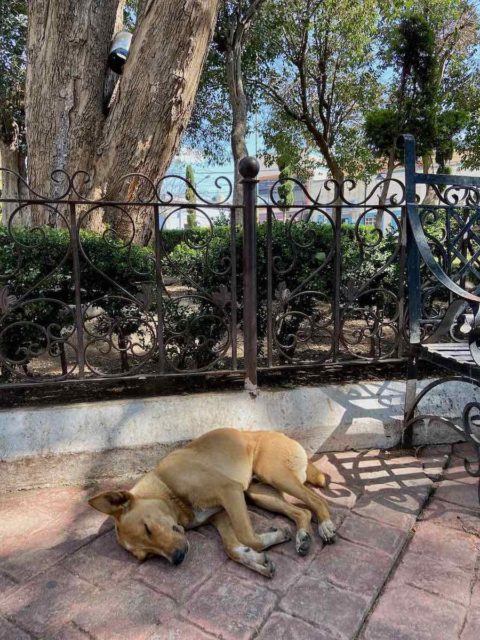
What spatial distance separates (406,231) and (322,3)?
12999mm

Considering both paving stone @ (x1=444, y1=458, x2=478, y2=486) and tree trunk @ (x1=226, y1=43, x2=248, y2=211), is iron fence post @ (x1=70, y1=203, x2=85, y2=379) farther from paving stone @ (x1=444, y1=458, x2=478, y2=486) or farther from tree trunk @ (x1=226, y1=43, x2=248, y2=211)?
tree trunk @ (x1=226, y1=43, x2=248, y2=211)

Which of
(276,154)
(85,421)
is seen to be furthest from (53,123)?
(276,154)

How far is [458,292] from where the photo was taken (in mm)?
2264

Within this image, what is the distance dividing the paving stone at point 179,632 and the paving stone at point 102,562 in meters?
0.33

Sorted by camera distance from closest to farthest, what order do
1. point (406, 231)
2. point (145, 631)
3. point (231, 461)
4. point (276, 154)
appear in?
point (145, 631)
point (231, 461)
point (406, 231)
point (276, 154)

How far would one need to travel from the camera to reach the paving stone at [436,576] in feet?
5.64

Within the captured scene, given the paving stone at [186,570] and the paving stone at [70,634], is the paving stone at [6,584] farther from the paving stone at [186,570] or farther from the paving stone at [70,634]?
Result: the paving stone at [186,570]

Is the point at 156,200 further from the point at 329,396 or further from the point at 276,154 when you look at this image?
the point at 276,154

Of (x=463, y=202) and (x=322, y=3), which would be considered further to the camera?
(x=322, y=3)

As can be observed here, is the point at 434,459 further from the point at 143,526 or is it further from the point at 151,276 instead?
the point at 151,276

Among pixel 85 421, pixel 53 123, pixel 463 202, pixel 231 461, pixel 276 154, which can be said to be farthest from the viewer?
pixel 276 154

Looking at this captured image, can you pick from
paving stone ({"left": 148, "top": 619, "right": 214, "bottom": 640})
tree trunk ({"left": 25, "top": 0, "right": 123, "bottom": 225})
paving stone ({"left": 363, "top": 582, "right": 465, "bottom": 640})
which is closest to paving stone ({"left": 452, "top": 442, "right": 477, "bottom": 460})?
paving stone ({"left": 363, "top": 582, "right": 465, "bottom": 640})

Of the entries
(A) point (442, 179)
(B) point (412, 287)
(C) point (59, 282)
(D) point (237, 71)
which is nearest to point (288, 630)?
(B) point (412, 287)

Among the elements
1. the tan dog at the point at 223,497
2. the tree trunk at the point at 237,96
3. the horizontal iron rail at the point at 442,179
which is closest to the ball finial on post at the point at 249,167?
the horizontal iron rail at the point at 442,179
